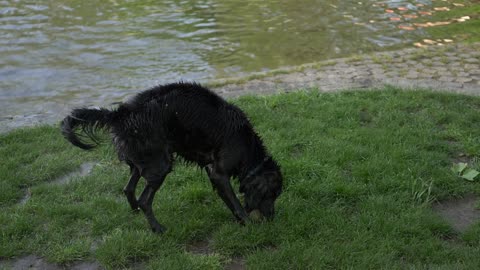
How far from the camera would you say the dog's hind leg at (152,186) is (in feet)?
14.2

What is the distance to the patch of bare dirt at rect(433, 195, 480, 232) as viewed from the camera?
4684 mm

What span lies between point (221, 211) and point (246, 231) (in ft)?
1.51

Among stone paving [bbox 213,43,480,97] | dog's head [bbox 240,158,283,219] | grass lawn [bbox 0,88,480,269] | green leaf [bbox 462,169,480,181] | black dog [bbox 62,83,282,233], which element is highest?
black dog [bbox 62,83,282,233]

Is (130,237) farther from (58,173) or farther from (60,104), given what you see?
(60,104)

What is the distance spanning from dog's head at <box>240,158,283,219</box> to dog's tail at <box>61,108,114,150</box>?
1.28m

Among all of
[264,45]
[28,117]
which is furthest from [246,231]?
[264,45]

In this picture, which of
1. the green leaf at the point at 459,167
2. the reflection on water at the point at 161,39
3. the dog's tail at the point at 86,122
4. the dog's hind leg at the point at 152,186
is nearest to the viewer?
the dog's tail at the point at 86,122

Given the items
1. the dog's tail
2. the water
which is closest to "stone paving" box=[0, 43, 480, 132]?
the water

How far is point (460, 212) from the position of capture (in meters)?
4.89

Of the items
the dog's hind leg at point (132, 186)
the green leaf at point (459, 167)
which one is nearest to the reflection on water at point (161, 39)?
the dog's hind leg at point (132, 186)

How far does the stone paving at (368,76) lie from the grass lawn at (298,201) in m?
1.12

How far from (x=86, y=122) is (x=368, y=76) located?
5.73 m

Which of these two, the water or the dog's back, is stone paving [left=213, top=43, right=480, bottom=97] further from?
the dog's back

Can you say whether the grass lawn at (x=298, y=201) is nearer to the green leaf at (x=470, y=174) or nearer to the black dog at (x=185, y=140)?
the green leaf at (x=470, y=174)
